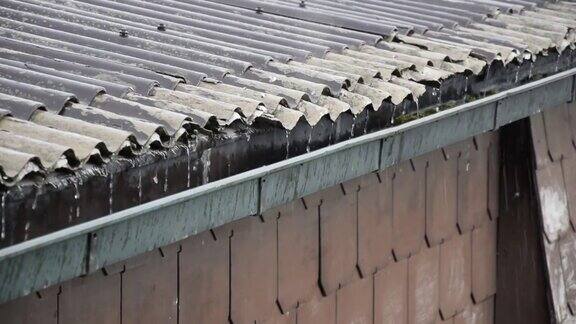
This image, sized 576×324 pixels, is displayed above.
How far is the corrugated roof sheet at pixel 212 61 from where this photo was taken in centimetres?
358

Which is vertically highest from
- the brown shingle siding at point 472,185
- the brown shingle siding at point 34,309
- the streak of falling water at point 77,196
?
the streak of falling water at point 77,196

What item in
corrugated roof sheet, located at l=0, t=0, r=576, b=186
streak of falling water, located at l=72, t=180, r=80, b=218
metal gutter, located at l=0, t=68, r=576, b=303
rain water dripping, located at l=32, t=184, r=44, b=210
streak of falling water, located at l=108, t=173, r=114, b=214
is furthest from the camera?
corrugated roof sheet, located at l=0, t=0, r=576, b=186

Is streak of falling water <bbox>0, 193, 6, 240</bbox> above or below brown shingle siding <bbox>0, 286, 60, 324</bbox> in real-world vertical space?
above

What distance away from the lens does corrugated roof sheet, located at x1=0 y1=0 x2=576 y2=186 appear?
3.58 meters

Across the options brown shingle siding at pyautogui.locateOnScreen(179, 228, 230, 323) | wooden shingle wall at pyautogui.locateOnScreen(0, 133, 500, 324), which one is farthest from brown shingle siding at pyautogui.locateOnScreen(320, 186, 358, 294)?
brown shingle siding at pyautogui.locateOnScreen(179, 228, 230, 323)

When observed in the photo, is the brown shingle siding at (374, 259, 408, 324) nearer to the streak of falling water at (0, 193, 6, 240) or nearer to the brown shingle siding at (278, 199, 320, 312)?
the brown shingle siding at (278, 199, 320, 312)

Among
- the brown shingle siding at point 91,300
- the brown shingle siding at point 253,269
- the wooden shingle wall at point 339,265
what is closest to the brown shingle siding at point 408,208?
the wooden shingle wall at point 339,265

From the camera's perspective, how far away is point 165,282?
434 centimetres

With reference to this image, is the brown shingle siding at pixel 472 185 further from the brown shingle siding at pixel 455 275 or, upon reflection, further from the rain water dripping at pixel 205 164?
the rain water dripping at pixel 205 164

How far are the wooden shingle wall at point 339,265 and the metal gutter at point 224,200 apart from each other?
61 centimetres

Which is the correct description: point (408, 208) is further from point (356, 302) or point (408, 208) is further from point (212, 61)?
point (212, 61)

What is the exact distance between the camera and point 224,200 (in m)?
3.63

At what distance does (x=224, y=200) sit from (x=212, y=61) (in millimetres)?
1265

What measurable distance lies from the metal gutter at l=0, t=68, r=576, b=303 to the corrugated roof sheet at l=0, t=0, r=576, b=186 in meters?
0.17
